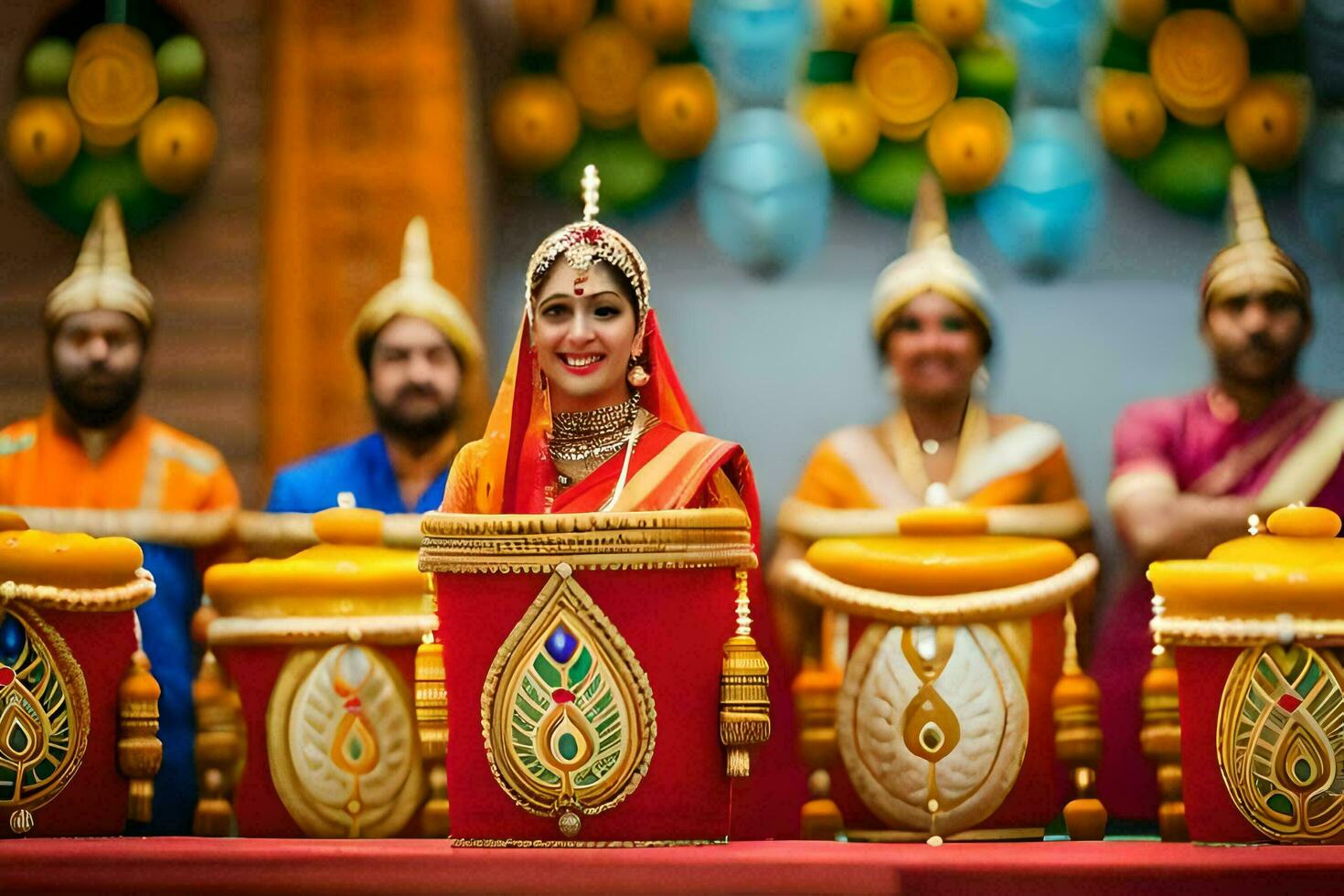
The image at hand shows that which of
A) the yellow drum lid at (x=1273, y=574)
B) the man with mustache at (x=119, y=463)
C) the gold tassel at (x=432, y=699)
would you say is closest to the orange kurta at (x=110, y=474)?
the man with mustache at (x=119, y=463)

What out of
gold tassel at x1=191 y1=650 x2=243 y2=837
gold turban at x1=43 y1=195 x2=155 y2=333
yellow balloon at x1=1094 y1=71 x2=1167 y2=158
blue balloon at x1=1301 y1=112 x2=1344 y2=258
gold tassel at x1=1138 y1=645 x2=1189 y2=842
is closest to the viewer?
gold tassel at x1=1138 y1=645 x2=1189 y2=842

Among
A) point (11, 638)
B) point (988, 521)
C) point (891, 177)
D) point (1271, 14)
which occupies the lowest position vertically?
point (11, 638)

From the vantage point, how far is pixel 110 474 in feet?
13.9

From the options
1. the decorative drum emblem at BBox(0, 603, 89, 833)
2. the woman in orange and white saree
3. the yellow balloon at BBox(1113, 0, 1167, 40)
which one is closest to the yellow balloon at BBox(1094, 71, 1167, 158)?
the yellow balloon at BBox(1113, 0, 1167, 40)

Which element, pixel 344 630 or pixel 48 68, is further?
pixel 48 68

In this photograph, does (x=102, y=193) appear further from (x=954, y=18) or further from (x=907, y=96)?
(x=954, y=18)

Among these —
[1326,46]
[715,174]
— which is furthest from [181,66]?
[1326,46]

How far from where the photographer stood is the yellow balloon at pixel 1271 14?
4.77 meters

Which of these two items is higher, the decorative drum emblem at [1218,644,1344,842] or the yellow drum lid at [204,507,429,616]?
the yellow drum lid at [204,507,429,616]

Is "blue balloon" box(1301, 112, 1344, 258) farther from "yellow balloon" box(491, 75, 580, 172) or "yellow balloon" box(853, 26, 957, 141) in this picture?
"yellow balloon" box(491, 75, 580, 172)

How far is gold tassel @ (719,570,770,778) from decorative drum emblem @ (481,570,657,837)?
11 centimetres

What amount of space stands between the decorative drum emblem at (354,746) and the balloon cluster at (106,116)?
6.33 feet

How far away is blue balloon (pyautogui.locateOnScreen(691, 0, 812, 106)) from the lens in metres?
4.91

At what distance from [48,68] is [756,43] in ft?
6.09
